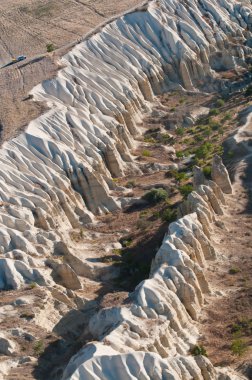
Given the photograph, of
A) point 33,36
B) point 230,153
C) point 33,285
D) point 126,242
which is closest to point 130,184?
point 230,153

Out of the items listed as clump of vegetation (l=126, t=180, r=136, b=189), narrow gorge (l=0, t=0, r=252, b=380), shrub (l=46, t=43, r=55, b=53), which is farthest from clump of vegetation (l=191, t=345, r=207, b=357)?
shrub (l=46, t=43, r=55, b=53)

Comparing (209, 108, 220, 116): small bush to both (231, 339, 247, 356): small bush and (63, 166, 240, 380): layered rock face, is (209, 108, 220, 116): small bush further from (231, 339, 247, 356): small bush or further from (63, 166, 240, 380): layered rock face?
(231, 339, 247, 356): small bush

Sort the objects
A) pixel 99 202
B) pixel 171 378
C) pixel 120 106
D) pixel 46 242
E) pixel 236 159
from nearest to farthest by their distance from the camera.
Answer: pixel 171 378 < pixel 46 242 < pixel 99 202 < pixel 236 159 < pixel 120 106

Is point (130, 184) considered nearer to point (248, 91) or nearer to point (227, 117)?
point (227, 117)

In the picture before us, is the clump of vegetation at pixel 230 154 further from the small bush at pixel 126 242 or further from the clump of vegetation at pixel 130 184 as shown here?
the small bush at pixel 126 242

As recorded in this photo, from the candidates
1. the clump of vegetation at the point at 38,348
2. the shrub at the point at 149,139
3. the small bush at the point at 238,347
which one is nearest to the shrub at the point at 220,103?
the shrub at the point at 149,139

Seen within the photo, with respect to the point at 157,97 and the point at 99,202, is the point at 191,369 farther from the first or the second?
the point at 157,97

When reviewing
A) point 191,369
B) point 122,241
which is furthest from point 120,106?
point 191,369
